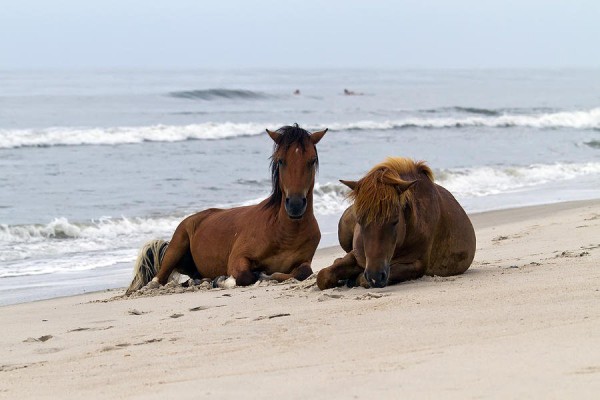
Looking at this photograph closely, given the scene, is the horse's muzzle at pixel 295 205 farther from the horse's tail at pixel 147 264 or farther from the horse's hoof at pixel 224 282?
the horse's tail at pixel 147 264

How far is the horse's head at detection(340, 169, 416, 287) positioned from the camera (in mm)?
5957

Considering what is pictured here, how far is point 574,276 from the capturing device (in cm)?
581

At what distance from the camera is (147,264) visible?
876 cm

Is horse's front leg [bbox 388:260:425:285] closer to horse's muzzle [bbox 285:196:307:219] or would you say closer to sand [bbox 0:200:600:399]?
sand [bbox 0:200:600:399]

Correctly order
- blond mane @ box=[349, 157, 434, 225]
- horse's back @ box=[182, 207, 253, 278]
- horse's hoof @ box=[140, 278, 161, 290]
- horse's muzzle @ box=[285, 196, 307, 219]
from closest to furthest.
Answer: blond mane @ box=[349, 157, 434, 225], horse's muzzle @ box=[285, 196, 307, 219], horse's hoof @ box=[140, 278, 161, 290], horse's back @ box=[182, 207, 253, 278]

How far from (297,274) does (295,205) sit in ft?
2.07

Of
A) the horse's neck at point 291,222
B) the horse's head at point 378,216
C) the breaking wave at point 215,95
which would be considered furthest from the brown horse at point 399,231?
the breaking wave at point 215,95

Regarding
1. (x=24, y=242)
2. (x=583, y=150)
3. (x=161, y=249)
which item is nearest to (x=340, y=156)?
(x=583, y=150)

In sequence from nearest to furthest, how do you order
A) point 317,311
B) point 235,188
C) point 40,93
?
point 317,311
point 235,188
point 40,93

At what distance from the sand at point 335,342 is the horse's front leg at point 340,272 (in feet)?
0.41

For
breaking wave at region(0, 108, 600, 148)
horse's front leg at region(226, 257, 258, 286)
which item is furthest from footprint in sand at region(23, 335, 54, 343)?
breaking wave at region(0, 108, 600, 148)

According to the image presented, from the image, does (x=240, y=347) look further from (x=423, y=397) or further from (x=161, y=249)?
(x=161, y=249)

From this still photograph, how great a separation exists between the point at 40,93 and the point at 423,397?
177 feet

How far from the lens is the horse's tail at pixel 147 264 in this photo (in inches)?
338
